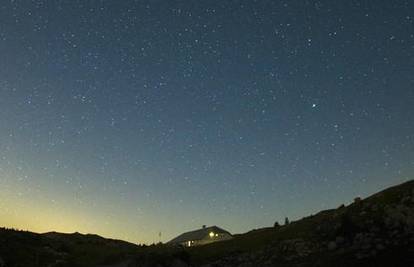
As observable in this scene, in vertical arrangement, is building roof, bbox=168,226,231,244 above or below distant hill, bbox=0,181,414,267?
above

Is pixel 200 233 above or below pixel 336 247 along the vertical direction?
above

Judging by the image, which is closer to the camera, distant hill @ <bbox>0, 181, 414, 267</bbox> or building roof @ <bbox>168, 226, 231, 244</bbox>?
distant hill @ <bbox>0, 181, 414, 267</bbox>

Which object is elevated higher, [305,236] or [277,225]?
[277,225]

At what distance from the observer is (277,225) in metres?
74.5

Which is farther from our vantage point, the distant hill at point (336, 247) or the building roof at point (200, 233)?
the building roof at point (200, 233)

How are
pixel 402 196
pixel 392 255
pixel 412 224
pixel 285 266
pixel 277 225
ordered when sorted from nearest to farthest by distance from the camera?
pixel 392 255 < pixel 412 224 < pixel 285 266 < pixel 402 196 < pixel 277 225

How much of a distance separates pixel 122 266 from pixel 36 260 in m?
16.8

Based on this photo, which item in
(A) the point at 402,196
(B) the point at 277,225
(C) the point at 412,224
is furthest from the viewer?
(B) the point at 277,225

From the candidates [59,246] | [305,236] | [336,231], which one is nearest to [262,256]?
[305,236]

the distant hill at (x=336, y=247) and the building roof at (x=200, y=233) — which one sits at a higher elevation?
the building roof at (x=200, y=233)

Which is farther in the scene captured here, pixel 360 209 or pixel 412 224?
pixel 360 209

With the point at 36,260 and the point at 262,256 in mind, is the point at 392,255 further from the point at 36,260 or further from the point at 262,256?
the point at 36,260

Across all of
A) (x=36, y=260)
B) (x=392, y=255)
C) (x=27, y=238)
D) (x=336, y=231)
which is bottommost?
(x=392, y=255)

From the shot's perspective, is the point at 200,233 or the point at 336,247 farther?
the point at 200,233
